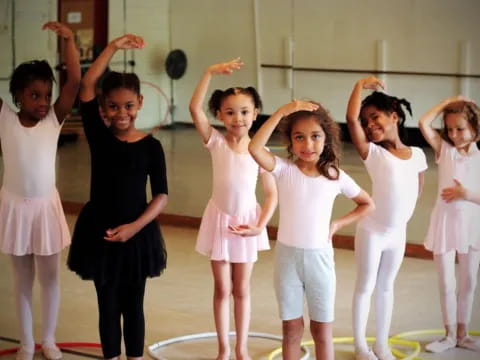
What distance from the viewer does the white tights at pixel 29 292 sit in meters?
4.40

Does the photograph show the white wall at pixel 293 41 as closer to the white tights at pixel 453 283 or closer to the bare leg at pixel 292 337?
the white tights at pixel 453 283

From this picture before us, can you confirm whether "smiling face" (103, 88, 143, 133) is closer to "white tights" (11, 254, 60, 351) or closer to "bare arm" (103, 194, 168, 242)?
"bare arm" (103, 194, 168, 242)

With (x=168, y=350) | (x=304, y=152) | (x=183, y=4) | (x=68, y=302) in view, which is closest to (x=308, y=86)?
(x=183, y=4)

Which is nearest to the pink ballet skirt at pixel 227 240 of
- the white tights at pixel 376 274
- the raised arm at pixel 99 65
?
the white tights at pixel 376 274

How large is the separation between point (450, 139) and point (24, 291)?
2302mm

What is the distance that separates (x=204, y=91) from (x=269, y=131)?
0.61m

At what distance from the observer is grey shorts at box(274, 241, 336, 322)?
367 cm

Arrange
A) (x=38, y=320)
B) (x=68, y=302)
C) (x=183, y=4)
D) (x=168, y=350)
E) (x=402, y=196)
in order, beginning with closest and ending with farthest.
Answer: (x=402, y=196) < (x=168, y=350) < (x=38, y=320) < (x=68, y=302) < (x=183, y=4)

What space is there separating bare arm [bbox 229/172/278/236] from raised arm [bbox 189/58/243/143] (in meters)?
0.36

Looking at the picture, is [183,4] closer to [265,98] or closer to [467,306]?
[265,98]

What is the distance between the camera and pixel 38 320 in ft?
16.8

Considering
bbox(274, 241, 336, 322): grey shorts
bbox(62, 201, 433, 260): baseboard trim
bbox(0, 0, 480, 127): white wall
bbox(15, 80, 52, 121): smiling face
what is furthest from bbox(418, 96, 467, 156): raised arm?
bbox(0, 0, 480, 127): white wall

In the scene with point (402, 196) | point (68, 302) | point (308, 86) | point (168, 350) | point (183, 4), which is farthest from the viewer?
point (183, 4)

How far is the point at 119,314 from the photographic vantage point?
13.2 ft
